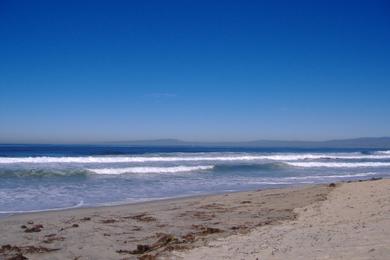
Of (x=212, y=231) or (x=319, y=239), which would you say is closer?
(x=319, y=239)

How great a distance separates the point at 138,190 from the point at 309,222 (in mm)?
9284

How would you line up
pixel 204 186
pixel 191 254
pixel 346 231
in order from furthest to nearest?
pixel 204 186
pixel 346 231
pixel 191 254

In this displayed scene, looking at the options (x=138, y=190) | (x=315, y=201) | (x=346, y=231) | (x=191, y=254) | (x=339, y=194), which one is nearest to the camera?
(x=191, y=254)

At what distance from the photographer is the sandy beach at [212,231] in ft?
19.1

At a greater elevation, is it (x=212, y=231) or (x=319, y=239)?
(x=319, y=239)

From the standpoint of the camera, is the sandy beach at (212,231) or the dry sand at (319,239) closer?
the dry sand at (319,239)

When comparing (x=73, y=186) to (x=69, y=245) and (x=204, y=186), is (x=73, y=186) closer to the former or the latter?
(x=204, y=186)

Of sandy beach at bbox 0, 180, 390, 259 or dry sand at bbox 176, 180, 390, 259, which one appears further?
sandy beach at bbox 0, 180, 390, 259

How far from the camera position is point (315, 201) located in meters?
11.8

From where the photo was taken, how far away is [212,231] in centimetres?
792

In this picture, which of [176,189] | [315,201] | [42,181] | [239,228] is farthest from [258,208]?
[42,181]

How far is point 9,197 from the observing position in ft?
44.4

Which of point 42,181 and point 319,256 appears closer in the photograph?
point 319,256

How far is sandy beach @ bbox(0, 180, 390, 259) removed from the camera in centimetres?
582
